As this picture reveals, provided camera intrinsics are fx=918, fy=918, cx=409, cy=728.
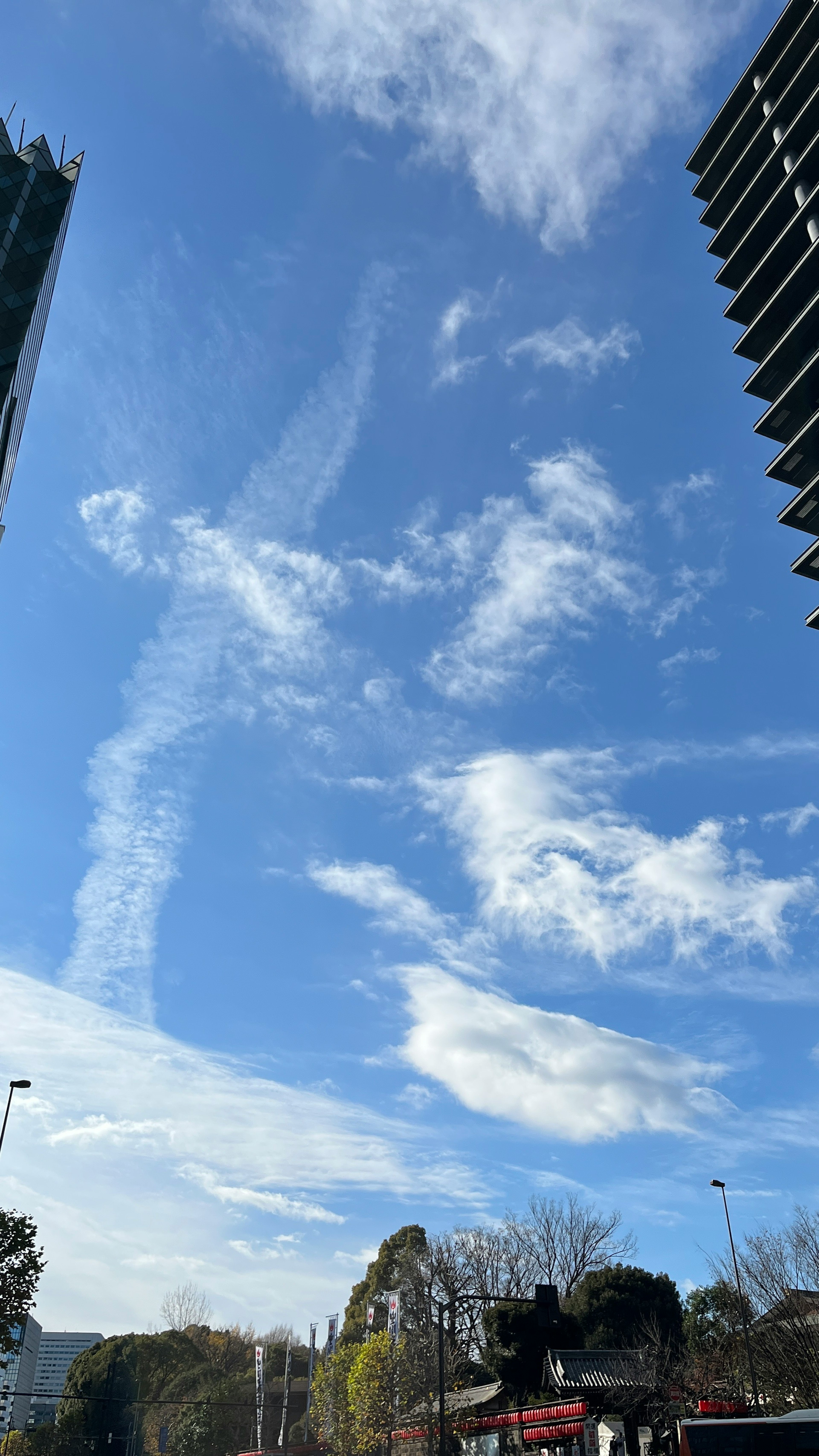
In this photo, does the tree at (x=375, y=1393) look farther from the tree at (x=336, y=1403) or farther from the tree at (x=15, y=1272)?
the tree at (x=15, y=1272)

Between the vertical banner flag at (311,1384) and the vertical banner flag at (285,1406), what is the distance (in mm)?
1729

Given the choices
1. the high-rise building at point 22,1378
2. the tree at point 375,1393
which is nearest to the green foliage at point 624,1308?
the tree at point 375,1393

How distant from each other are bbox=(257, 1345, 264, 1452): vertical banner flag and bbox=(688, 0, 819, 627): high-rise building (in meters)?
67.5

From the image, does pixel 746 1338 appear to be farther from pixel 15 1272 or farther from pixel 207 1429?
pixel 207 1429

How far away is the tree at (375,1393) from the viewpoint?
51.7 m

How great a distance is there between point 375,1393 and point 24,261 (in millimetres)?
79552

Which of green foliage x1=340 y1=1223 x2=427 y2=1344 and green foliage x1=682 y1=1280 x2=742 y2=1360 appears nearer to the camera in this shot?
green foliage x1=682 y1=1280 x2=742 y2=1360

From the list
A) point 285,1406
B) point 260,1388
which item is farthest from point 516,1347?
point 260,1388

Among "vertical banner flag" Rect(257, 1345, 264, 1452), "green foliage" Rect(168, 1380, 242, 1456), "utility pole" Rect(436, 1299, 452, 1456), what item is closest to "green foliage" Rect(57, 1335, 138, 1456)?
"green foliage" Rect(168, 1380, 242, 1456)

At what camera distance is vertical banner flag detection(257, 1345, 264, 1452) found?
67.9 metres

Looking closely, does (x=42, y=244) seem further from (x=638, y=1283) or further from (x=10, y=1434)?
(x=10, y=1434)

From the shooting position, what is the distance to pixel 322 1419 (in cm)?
6291

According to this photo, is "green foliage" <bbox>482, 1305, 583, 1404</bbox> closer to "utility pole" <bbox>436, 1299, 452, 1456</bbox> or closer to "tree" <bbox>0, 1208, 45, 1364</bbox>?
"utility pole" <bbox>436, 1299, 452, 1456</bbox>

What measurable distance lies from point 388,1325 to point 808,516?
194ft
